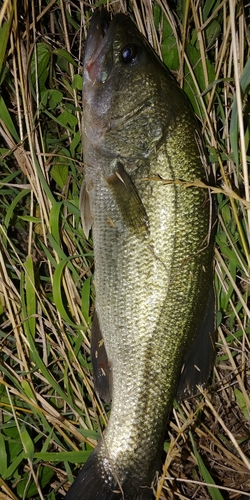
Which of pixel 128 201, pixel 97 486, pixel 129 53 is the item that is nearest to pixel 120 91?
pixel 129 53

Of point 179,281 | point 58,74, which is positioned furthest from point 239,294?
point 58,74

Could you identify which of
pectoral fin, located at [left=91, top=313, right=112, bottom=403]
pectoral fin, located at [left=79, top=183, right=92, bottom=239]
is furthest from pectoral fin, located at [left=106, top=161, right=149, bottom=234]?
pectoral fin, located at [left=91, top=313, right=112, bottom=403]

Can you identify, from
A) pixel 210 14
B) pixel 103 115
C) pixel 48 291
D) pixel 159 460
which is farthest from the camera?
pixel 48 291

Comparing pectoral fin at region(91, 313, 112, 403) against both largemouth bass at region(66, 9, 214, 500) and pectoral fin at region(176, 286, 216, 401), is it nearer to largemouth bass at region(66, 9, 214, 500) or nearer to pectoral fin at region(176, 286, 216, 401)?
largemouth bass at region(66, 9, 214, 500)

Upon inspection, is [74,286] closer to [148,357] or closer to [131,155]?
[148,357]

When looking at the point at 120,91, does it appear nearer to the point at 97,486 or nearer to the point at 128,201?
the point at 128,201

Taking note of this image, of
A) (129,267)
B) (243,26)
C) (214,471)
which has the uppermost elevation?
(243,26)

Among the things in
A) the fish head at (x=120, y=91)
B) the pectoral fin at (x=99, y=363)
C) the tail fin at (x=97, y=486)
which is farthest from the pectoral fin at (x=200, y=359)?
the fish head at (x=120, y=91)

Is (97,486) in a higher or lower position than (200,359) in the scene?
lower
